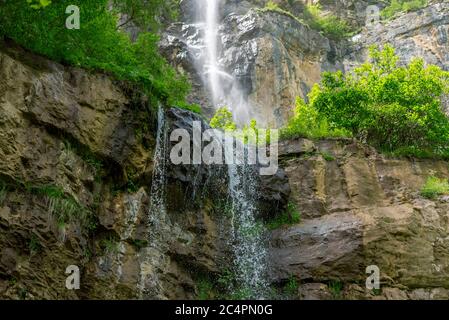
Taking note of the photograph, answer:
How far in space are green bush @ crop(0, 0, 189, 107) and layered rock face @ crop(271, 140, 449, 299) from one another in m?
4.88

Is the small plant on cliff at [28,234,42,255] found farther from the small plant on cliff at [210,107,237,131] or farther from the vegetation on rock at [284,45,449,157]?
the small plant on cliff at [210,107,237,131]

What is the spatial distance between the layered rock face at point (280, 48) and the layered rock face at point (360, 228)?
15.7m

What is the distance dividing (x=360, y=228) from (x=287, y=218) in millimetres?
2230

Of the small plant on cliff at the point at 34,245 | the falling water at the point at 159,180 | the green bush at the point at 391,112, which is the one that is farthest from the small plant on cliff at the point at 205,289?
the green bush at the point at 391,112

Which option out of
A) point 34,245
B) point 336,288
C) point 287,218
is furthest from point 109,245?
point 336,288

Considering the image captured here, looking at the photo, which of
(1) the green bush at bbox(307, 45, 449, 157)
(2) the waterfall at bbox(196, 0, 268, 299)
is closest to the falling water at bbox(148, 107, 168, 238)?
(2) the waterfall at bbox(196, 0, 268, 299)

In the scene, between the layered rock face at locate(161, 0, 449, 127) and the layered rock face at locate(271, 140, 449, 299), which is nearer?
the layered rock face at locate(271, 140, 449, 299)

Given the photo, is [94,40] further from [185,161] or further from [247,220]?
[247,220]

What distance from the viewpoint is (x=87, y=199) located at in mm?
10602

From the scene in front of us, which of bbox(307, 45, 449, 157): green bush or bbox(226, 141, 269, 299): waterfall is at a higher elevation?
bbox(307, 45, 449, 157): green bush

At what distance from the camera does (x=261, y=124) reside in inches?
1178

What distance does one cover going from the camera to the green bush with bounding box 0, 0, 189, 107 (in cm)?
1035

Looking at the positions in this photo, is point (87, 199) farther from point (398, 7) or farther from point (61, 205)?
point (398, 7)
